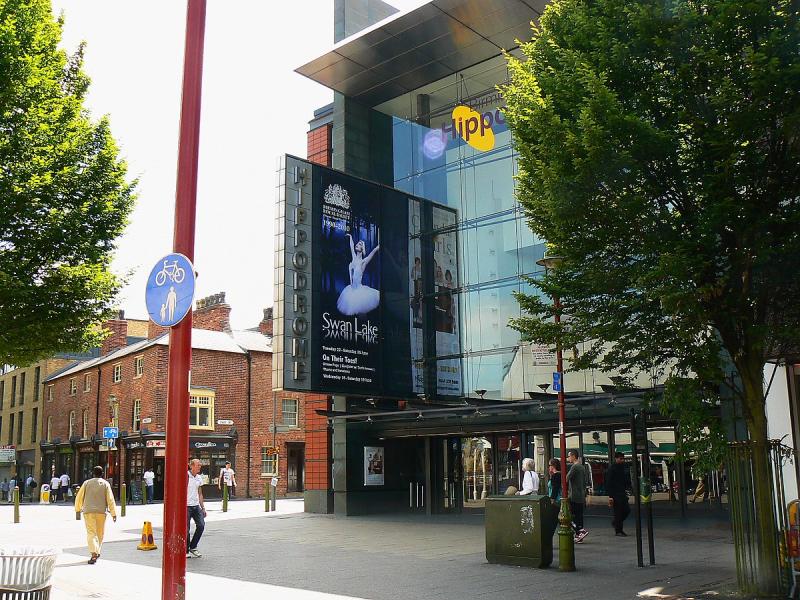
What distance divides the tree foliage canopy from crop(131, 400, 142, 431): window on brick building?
37357 millimetres

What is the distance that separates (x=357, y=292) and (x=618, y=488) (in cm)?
1070

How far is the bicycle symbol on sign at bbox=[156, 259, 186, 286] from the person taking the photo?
704cm

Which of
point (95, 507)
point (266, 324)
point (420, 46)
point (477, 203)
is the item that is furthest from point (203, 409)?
point (95, 507)

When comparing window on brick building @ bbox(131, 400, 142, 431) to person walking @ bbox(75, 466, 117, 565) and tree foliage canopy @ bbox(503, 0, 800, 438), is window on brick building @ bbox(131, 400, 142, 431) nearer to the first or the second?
person walking @ bbox(75, 466, 117, 565)

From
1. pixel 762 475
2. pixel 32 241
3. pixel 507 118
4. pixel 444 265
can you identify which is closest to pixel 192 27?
pixel 507 118

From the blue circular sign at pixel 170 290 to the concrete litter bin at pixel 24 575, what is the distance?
2345 mm

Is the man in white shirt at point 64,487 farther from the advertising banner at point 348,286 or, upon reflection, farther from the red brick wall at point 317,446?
the advertising banner at point 348,286

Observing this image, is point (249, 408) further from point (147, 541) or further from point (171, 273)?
point (171, 273)

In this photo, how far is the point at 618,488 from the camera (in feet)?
59.9

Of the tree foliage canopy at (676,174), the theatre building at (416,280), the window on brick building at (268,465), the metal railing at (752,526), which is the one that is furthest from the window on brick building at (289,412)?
the metal railing at (752,526)

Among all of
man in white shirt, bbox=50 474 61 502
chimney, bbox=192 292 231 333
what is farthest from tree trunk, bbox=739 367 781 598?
man in white shirt, bbox=50 474 61 502

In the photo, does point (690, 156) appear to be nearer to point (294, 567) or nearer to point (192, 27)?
point (192, 27)

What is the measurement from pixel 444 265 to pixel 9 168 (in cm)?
1712

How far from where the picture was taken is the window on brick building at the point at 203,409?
45.0 metres
